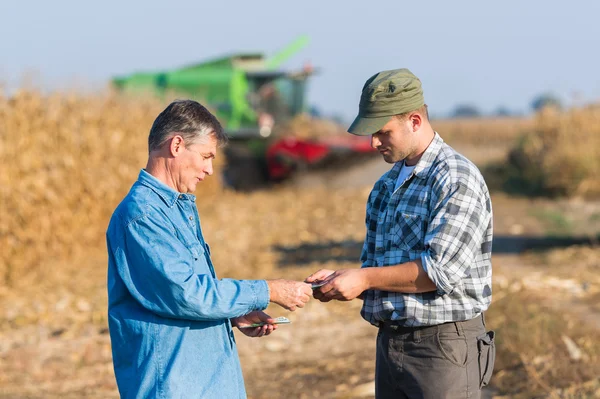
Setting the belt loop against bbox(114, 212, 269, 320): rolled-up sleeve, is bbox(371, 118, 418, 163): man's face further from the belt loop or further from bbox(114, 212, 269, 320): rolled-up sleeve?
bbox(114, 212, 269, 320): rolled-up sleeve

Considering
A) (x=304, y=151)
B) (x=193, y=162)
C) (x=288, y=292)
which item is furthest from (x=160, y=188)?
(x=304, y=151)

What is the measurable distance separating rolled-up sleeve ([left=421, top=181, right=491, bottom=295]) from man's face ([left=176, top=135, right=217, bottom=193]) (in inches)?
36.1

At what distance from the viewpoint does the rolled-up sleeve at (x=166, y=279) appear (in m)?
2.92

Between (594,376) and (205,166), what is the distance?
13.2 feet

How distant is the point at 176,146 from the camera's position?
309 cm

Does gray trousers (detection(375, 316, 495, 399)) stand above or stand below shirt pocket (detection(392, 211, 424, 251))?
below

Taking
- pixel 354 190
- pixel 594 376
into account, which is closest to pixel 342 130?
pixel 354 190

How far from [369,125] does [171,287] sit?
1057mm

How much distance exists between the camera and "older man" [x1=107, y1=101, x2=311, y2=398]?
9.71 ft

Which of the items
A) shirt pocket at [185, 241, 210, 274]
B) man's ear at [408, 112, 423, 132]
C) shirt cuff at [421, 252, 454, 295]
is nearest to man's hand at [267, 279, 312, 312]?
shirt pocket at [185, 241, 210, 274]

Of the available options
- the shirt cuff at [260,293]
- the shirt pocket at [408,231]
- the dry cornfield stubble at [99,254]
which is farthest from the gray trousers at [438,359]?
the dry cornfield stubble at [99,254]

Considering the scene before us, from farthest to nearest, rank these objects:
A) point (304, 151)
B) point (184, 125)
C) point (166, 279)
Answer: point (304, 151) < point (184, 125) < point (166, 279)

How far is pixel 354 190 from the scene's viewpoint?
19109mm

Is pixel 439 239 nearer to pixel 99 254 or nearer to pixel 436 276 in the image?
pixel 436 276
